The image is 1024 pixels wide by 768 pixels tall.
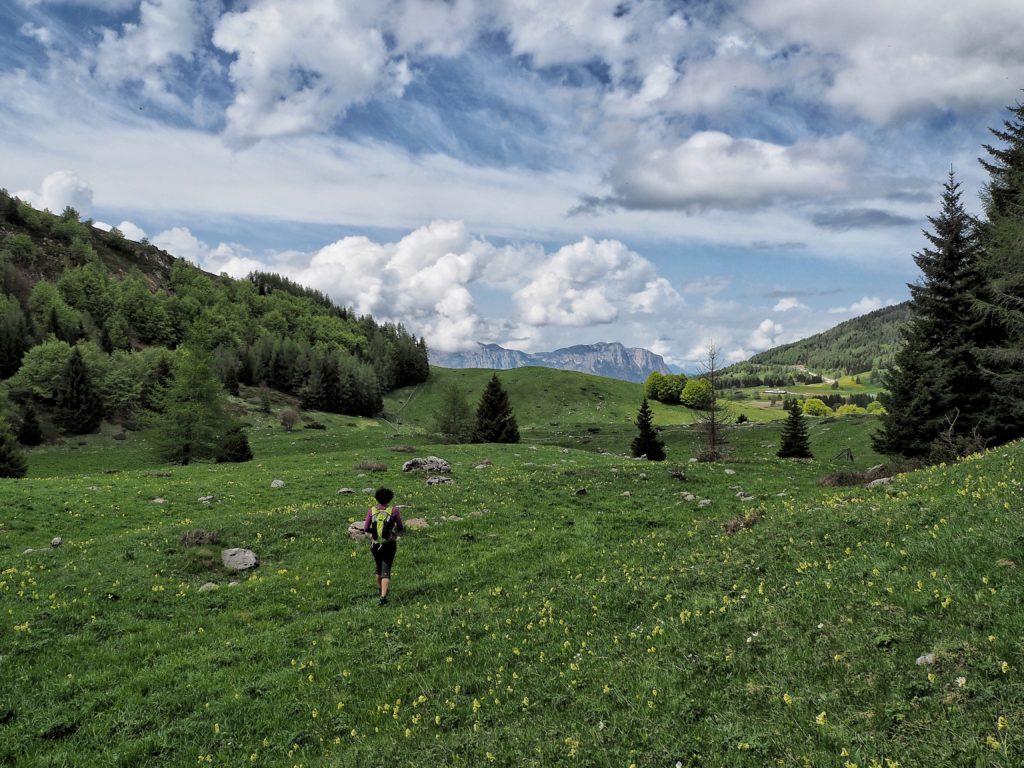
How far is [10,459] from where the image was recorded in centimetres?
4347

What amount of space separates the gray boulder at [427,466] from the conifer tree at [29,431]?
6865 cm

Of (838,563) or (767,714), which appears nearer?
(767,714)

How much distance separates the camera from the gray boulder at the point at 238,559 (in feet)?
61.3

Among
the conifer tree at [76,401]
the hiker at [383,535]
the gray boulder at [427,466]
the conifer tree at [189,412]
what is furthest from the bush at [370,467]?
the conifer tree at [76,401]

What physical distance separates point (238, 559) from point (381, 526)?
275 inches

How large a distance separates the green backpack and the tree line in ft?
109

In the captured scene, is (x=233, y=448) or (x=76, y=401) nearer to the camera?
(x=233, y=448)

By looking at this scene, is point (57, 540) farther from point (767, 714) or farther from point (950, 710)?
point (950, 710)

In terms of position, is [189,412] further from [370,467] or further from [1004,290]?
[1004,290]

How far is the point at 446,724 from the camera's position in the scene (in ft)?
30.6

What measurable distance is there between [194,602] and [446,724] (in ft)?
36.2

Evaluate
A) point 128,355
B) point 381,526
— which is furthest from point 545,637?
point 128,355

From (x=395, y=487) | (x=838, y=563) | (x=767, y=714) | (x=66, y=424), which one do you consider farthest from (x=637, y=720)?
(x=66, y=424)

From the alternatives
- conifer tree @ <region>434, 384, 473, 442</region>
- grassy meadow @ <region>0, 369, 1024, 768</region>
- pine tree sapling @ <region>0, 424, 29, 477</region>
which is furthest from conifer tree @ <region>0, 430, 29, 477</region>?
conifer tree @ <region>434, 384, 473, 442</region>
